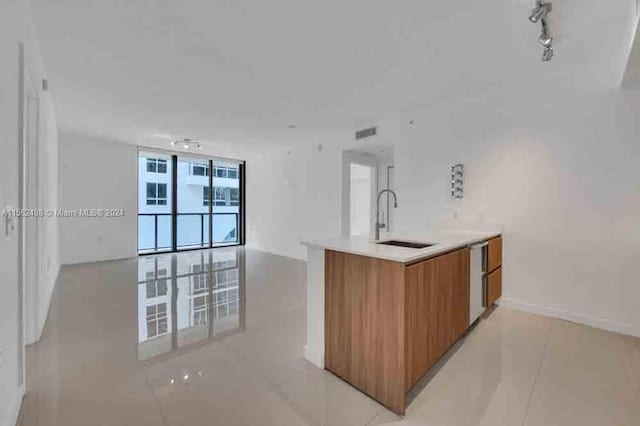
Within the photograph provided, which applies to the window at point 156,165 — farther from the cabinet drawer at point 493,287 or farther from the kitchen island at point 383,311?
the cabinet drawer at point 493,287

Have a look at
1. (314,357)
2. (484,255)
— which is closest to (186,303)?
(314,357)

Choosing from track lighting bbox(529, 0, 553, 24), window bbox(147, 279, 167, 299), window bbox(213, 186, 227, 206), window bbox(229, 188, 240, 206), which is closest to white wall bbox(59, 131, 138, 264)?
window bbox(213, 186, 227, 206)

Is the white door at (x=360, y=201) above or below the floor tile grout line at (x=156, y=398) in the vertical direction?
above

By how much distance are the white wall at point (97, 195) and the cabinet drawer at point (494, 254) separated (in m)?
6.91

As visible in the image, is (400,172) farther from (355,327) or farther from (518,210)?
(355,327)

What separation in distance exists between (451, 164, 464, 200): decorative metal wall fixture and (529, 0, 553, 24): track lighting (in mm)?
1936

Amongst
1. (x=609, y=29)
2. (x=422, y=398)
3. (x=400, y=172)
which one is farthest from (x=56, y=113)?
(x=609, y=29)

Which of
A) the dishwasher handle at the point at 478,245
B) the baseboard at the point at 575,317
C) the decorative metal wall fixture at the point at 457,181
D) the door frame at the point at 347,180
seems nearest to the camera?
the dishwasher handle at the point at 478,245

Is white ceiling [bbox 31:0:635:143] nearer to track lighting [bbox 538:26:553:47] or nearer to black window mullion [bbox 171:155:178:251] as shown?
track lighting [bbox 538:26:553:47]

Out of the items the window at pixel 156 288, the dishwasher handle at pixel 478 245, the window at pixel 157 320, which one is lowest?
the window at pixel 157 320

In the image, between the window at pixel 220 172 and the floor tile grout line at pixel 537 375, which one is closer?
the floor tile grout line at pixel 537 375

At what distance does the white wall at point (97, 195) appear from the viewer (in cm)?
562

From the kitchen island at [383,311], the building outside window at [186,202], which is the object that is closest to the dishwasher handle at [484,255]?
the kitchen island at [383,311]

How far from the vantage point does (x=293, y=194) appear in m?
6.62
